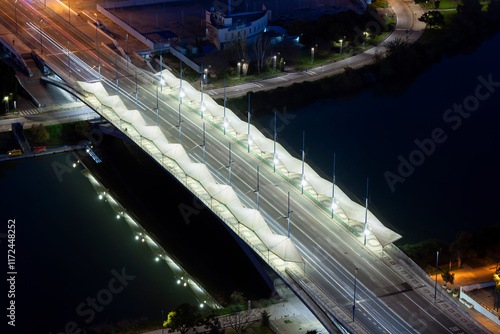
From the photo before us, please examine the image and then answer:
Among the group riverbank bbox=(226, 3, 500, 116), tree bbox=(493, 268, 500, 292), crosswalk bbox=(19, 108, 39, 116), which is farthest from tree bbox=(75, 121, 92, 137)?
tree bbox=(493, 268, 500, 292)

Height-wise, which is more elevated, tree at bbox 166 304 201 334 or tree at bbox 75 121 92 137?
tree at bbox 166 304 201 334

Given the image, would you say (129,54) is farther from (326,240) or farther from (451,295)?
(451,295)

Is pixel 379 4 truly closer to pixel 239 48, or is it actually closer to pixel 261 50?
pixel 261 50

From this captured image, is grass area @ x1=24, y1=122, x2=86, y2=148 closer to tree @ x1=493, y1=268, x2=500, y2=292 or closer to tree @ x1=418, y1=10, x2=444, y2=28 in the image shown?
tree @ x1=493, y1=268, x2=500, y2=292

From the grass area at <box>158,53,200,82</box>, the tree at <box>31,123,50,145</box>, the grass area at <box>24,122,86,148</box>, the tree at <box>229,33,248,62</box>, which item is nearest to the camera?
the tree at <box>31,123,50,145</box>

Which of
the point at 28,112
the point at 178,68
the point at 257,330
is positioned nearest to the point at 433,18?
the point at 178,68

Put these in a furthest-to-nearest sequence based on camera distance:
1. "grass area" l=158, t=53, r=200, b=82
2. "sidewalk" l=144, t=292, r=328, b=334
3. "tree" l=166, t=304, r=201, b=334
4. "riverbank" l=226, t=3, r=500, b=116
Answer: "grass area" l=158, t=53, r=200, b=82 < "riverbank" l=226, t=3, r=500, b=116 < "sidewalk" l=144, t=292, r=328, b=334 < "tree" l=166, t=304, r=201, b=334
